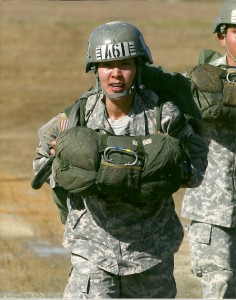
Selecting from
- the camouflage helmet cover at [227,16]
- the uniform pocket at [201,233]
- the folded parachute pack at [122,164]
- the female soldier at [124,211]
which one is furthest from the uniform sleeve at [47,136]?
the camouflage helmet cover at [227,16]

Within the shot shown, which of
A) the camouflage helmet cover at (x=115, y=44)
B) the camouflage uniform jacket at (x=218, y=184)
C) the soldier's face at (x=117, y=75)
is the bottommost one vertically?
the camouflage uniform jacket at (x=218, y=184)

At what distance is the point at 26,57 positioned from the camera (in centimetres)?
3122

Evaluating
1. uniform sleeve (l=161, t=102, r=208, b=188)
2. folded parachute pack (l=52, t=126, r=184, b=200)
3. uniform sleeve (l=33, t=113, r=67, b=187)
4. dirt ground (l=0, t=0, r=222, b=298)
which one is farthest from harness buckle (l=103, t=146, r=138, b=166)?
dirt ground (l=0, t=0, r=222, b=298)

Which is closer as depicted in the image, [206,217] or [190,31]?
[206,217]

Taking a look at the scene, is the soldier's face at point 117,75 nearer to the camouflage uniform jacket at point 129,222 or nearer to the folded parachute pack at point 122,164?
the camouflage uniform jacket at point 129,222

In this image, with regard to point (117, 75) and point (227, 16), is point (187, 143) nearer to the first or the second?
point (117, 75)

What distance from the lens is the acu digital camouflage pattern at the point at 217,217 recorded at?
949cm

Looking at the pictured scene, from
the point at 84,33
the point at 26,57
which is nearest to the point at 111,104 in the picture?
the point at 26,57

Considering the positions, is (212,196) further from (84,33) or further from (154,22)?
(154,22)

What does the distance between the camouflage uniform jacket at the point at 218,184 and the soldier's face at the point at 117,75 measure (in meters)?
2.02

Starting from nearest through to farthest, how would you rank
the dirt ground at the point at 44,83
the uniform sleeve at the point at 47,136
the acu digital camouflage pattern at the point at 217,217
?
1. the uniform sleeve at the point at 47,136
2. the acu digital camouflage pattern at the point at 217,217
3. the dirt ground at the point at 44,83

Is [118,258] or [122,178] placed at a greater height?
[122,178]

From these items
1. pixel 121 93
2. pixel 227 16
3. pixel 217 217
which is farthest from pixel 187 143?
pixel 227 16

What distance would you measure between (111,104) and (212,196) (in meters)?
2.30
